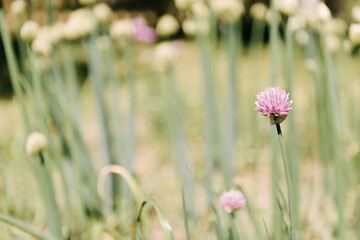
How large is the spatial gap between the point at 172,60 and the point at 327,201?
2.19ft

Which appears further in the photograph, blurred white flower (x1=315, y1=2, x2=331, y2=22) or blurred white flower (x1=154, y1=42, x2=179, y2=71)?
blurred white flower (x1=154, y1=42, x2=179, y2=71)

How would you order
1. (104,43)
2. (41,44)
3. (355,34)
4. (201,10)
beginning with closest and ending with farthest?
(355,34) → (41,44) → (201,10) → (104,43)

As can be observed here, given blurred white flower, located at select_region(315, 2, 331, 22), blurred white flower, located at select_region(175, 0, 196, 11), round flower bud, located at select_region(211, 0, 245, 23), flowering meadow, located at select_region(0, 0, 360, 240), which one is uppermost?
blurred white flower, located at select_region(175, 0, 196, 11)

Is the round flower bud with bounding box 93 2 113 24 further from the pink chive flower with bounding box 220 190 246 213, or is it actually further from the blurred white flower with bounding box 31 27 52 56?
the pink chive flower with bounding box 220 190 246 213

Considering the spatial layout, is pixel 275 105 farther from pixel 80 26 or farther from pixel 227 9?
pixel 80 26

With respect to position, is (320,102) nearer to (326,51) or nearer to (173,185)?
(326,51)

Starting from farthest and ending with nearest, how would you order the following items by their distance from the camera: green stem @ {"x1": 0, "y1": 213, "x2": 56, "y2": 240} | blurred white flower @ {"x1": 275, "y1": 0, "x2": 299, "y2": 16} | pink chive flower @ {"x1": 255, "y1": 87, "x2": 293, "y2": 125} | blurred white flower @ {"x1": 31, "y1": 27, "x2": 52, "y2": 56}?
blurred white flower @ {"x1": 31, "y1": 27, "x2": 52, "y2": 56}, blurred white flower @ {"x1": 275, "y1": 0, "x2": 299, "y2": 16}, green stem @ {"x1": 0, "y1": 213, "x2": 56, "y2": 240}, pink chive flower @ {"x1": 255, "y1": 87, "x2": 293, "y2": 125}

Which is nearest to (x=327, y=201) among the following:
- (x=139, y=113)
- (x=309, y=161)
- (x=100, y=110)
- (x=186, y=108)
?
(x=309, y=161)

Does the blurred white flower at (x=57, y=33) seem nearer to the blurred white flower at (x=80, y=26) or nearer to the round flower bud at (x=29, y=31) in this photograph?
the blurred white flower at (x=80, y=26)

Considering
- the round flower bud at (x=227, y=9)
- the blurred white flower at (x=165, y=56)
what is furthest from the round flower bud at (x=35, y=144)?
the round flower bud at (x=227, y=9)

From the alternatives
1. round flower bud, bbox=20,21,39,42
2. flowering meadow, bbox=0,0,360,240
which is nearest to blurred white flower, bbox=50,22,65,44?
flowering meadow, bbox=0,0,360,240

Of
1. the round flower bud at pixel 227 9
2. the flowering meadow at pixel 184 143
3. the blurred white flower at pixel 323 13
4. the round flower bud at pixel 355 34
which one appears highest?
the round flower bud at pixel 227 9

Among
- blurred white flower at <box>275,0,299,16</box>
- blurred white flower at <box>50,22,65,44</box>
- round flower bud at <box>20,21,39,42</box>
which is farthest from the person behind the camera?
blurred white flower at <box>50,22,65,44</box>

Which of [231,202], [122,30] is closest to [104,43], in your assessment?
[122,30]
